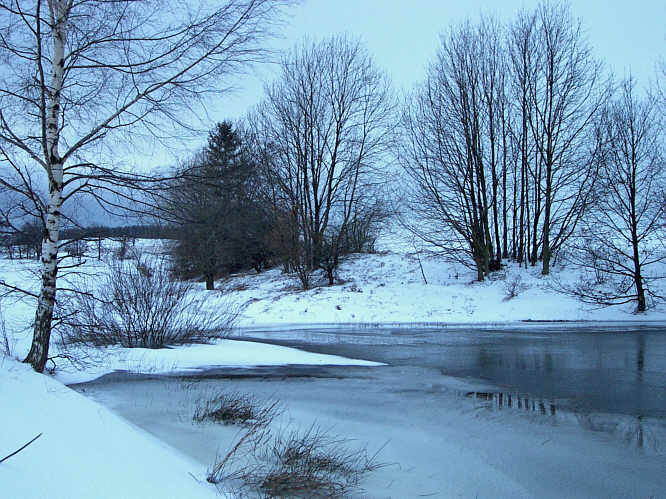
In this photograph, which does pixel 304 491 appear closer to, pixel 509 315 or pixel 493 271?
pixel 509 315

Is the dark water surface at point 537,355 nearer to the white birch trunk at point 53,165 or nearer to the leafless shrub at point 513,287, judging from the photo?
the leafless shrub at point 513,287

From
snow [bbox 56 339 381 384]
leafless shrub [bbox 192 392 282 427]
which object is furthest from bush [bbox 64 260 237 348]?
leafless shrub [bbox 192 392 282 427]

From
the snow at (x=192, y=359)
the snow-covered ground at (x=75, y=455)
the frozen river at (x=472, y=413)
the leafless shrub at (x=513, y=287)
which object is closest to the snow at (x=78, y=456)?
the snow-covered ground at (x=75, y=455)

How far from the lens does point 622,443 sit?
209 inches

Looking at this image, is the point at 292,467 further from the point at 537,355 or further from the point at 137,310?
the point at 137,310

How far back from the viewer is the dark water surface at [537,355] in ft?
24.9

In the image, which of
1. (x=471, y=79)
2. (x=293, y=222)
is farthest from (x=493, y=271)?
(x=293, y=222)

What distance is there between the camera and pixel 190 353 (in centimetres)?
1143

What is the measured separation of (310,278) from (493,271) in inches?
380

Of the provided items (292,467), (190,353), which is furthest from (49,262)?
(190,353)

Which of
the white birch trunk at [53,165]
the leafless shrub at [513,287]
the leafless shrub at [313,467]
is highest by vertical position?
the white birch trunk at [53,165]

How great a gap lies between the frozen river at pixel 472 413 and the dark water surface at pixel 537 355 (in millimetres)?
46

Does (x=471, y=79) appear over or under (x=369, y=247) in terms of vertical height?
over

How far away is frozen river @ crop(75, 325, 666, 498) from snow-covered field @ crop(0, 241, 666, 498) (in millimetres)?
860
